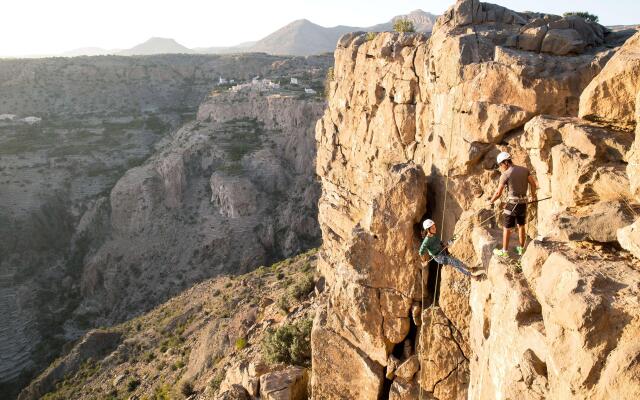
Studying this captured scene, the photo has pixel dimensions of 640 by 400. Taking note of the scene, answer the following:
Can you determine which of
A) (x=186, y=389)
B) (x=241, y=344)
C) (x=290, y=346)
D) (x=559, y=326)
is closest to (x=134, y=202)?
(x=186, y=389)

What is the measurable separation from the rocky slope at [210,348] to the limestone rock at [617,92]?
11.3m

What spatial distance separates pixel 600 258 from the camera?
628 centimetres

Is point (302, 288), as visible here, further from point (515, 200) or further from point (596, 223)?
point (596, 223)

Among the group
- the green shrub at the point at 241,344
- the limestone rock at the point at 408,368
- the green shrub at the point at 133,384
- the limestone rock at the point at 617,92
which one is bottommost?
the green shrub at the point at 133,384

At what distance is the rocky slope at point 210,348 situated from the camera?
1684 cm

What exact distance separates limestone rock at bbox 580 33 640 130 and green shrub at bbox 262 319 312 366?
12.4 meters

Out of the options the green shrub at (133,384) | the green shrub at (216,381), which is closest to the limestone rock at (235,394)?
Result: the green shrub at (216,381)

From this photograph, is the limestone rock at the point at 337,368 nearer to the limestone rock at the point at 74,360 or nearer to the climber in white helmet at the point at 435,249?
the climber in white helmet at the point at 435,249

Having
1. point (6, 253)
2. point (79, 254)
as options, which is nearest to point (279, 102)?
point (79, 254)

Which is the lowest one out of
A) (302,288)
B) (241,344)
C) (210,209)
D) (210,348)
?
(210,209)

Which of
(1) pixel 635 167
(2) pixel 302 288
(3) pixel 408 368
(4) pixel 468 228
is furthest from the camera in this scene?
(2) pixel 302 288

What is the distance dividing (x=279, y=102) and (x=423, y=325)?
52381 millimetres

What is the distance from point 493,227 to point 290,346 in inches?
385

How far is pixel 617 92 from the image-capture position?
7258 millimetres
